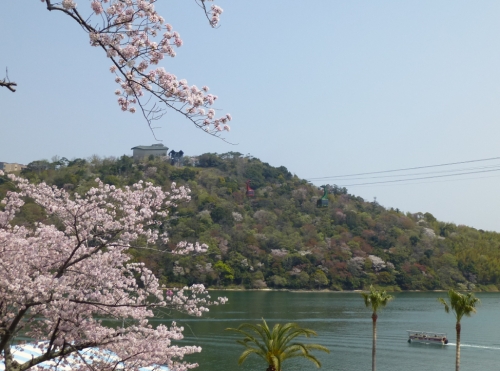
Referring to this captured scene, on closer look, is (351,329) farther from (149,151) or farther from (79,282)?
(149,151)

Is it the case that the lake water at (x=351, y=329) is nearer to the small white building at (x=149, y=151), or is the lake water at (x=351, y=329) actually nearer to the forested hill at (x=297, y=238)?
the forested hill at (x=297, y=238)

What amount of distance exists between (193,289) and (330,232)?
301 ft

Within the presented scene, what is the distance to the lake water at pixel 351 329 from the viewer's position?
1473 inches

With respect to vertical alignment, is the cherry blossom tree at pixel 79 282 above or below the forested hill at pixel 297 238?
below

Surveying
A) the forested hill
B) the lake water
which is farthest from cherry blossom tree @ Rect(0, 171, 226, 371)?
the forested hill

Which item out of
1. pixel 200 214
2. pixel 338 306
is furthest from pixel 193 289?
pixel 200 214

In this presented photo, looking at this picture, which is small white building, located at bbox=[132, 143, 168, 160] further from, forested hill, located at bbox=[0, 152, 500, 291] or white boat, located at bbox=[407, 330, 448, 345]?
white boat, located at bbox=[407, 330, 448, 345]

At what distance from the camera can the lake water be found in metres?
37.4

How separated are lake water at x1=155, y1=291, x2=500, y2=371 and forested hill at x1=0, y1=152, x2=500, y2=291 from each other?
527 cm

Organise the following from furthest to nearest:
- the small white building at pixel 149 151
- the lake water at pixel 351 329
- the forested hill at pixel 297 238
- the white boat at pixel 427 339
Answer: the small white building at pixel 149 151 → the forested hill at pixel 297 238 → the white boat at pixel 427 339 → the lake water at pixel 351 329

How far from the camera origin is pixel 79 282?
7867mm

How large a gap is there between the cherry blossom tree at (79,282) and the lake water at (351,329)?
1450 cm

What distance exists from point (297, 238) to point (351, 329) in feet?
143

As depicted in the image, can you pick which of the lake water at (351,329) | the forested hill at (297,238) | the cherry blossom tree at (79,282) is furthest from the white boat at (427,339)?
the cherry blossom tree at (79,282)
